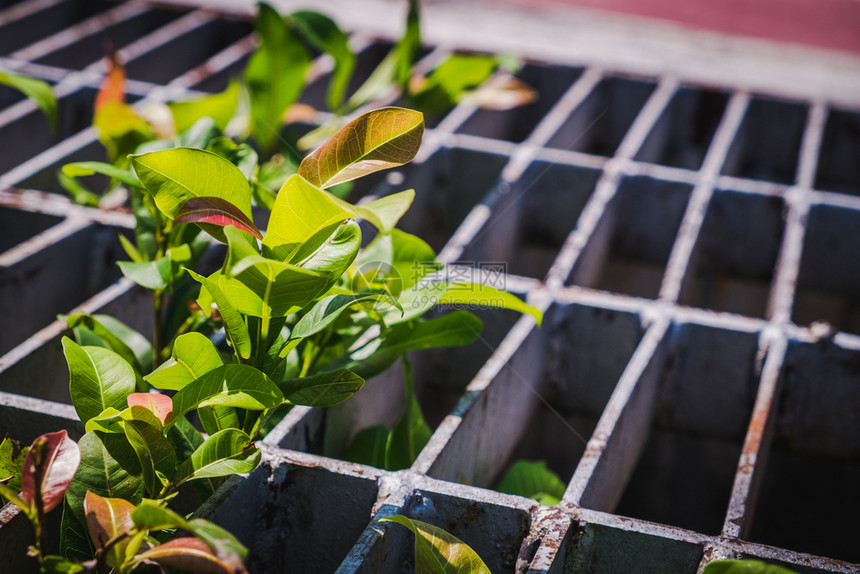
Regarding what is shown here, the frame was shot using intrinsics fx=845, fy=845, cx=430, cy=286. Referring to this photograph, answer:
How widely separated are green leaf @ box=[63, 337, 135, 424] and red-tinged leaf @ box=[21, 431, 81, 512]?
98mm

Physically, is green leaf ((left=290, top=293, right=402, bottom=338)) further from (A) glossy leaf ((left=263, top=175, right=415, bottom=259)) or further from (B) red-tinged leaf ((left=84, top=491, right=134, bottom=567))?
(B) red-tinged leaf ((left=84, top=491, right=134, bottom=567))

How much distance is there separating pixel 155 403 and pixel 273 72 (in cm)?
90

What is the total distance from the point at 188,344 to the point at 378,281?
250 mm

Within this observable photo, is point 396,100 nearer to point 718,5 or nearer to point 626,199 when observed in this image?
point 626,199

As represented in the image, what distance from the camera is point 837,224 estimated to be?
165 centimetres

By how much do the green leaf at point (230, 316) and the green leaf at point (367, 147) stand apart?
13 centimetres

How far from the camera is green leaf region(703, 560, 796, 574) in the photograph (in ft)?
2.20

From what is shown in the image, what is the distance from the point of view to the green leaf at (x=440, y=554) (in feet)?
2.41

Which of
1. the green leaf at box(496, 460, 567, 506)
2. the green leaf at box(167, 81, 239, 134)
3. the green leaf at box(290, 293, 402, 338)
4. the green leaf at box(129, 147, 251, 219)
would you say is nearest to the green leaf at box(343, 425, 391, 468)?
the green leaf at box(496, 460, 567, 506)

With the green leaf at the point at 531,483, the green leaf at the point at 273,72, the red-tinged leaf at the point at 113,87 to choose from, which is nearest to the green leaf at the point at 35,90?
the red-tinged leaf at the point at 113,87

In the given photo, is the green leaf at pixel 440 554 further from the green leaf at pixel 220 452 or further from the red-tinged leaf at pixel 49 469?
the red-tinged leaf at pixel 49 469

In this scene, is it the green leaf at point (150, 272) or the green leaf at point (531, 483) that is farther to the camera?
the green leaf at point (531, 483)

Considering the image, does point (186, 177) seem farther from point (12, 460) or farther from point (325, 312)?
point (12, 460)

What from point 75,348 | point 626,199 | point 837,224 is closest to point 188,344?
point 75,348
